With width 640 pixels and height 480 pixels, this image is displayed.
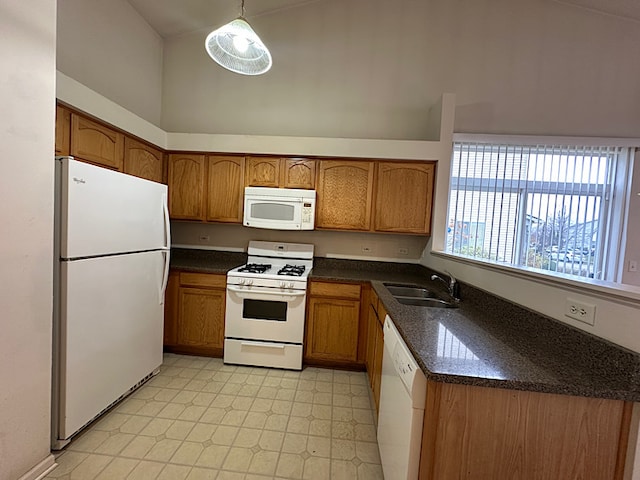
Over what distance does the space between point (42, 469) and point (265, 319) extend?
62.0 inches

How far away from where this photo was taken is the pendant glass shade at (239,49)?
1.76 meters

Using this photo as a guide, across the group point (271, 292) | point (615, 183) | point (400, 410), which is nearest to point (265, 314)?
point (271, 292)

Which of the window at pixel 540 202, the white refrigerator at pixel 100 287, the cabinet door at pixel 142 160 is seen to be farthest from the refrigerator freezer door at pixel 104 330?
the window at pixel 540 202

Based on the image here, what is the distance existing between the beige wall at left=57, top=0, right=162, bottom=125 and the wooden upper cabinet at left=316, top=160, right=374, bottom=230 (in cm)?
200

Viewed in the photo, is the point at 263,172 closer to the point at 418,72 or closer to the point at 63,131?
the point at 63,131

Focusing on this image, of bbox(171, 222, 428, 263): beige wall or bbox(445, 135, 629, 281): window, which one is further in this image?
bbox(171, 222, 428, 263): beige wall

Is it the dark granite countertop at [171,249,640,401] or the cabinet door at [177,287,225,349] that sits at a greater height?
the dark granite countertop at [171,249,640,401]

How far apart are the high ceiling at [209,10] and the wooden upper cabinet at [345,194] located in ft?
5.78

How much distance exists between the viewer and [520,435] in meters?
0.95

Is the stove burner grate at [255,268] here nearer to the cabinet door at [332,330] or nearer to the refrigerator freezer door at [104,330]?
the cabinet door at [332,330]

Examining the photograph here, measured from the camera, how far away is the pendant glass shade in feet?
5.77

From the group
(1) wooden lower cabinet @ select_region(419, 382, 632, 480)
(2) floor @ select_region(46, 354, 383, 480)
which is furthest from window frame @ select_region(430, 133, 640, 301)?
(1) wooden lower cabinet @ select_region(419, 382, 632, 480)

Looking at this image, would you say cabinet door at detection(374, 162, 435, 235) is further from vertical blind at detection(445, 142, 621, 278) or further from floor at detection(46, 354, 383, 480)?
floor at detection(46, 354, 383, 480)

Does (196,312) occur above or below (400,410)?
below
